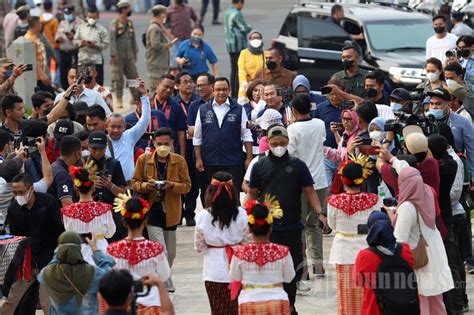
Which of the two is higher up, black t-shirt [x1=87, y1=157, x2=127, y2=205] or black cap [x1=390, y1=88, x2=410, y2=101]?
black cap [x1=390, y1=88, x2=410, y2=101]

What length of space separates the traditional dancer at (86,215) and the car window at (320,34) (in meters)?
11.4

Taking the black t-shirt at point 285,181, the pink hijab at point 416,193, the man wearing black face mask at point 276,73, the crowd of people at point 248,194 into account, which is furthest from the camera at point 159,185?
the man wearing black face mask at point 276,73

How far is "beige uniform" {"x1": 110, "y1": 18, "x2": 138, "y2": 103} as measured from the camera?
23.9 m

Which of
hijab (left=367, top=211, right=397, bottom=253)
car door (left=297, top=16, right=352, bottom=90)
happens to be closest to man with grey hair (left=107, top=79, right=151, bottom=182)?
hijab (left=367, top=211, right=397, bottom=253)

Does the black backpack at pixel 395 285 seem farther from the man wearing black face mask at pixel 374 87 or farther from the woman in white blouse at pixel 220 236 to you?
the man wearing black face mask at pixel 374 87

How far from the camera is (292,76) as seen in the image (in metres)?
16.8

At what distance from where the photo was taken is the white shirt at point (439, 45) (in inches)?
811

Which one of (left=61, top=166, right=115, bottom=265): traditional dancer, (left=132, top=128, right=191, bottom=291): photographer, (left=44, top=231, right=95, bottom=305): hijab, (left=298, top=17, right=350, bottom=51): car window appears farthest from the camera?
(left=298, top=17, right=350, bottom=51): car window

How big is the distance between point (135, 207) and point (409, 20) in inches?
538

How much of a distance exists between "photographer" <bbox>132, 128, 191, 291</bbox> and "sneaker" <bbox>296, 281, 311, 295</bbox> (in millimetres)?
1338

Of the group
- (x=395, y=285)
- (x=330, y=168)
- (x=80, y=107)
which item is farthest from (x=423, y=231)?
(x=80, y=107)

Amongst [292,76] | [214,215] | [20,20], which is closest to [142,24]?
[20,20]

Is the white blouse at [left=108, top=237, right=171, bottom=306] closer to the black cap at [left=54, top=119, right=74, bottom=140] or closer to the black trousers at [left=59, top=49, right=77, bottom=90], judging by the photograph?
the black cap at [left=54, top=119, right=74, bottom=140]

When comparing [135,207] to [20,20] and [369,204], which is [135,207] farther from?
[20,20]
